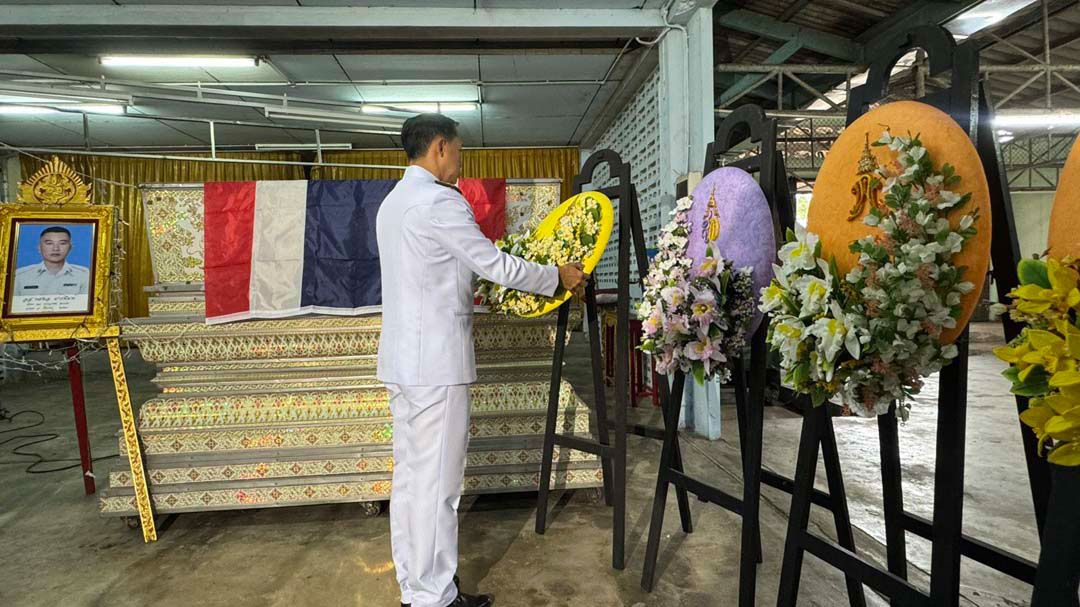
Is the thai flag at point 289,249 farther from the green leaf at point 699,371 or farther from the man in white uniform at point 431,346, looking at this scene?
the green leaf at point 699,371

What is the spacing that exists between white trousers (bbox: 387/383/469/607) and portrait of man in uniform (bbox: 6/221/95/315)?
2.12 meters

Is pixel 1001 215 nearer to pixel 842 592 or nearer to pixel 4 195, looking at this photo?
pixel 842 592

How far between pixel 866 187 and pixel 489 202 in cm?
224

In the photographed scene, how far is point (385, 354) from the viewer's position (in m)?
2.10

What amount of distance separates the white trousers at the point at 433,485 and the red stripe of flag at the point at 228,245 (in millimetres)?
1554

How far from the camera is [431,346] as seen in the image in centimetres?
196

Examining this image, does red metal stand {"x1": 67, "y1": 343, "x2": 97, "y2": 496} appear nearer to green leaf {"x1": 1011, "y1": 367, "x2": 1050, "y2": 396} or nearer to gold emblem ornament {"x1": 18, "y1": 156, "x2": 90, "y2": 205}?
gold emblem ornament {"x1": 18, "y1": 156, "x2": 90, "y2": 205}

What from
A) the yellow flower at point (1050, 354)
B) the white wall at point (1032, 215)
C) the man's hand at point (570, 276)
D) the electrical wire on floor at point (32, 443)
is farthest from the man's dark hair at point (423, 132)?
the white wall at point (1032, 215)

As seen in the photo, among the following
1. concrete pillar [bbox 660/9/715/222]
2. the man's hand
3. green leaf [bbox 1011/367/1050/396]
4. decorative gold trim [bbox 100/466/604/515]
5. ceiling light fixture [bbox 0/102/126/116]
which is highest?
ceiling light fixture [bbox 0/102/126/116]

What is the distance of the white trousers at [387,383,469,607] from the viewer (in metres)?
1.93

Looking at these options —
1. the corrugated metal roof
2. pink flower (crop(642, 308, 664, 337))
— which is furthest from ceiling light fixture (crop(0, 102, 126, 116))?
pink flower (crop(642, 308, 664, 337))

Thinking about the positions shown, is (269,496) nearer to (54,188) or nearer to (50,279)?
(50,279)

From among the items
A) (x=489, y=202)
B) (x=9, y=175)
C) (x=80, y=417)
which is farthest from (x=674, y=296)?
(x=9, y=175)

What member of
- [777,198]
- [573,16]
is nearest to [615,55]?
[573,16]
